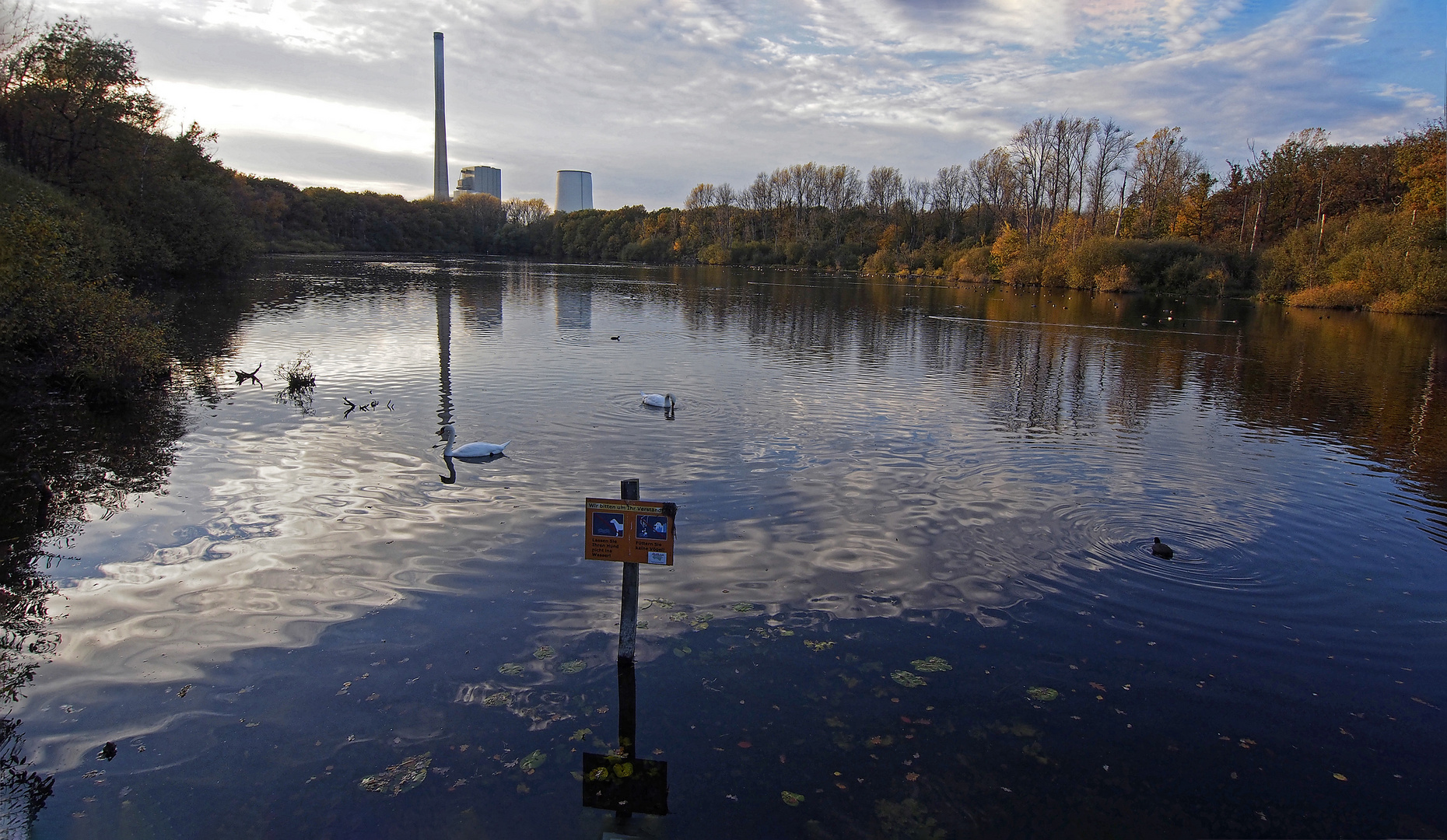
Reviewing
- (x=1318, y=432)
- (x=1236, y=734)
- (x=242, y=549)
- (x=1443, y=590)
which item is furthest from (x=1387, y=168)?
(x=242, y=549)

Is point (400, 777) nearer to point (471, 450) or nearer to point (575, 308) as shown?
point (471, 450)

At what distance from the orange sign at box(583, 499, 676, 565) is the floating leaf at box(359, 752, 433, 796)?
1.67m

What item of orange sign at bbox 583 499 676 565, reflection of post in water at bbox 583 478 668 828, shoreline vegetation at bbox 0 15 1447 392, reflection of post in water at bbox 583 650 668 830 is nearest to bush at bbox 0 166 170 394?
shoreline vegetation at bbox 0 15 1447 392

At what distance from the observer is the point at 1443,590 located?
8.01 meters

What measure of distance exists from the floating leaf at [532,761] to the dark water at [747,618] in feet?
0.10

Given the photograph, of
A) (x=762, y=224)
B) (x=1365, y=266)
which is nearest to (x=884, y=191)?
(x=762, y=224)

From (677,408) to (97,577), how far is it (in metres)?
9.23

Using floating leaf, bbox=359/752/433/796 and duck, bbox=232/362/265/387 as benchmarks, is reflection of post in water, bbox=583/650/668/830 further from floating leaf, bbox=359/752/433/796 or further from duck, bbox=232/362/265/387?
duck, bbox=232/362/265/387

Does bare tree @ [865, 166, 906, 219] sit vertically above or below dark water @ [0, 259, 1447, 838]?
above

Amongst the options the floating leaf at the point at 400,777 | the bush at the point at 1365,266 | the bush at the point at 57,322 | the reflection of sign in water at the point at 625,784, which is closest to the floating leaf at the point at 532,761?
the reflection of sign in water at the point at 625,784

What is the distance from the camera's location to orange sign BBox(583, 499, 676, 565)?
17.9 ft

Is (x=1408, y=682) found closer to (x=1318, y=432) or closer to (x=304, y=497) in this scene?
(x=1318, y=432)

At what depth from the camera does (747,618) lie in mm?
7004

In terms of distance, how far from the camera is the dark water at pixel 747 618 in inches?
192
